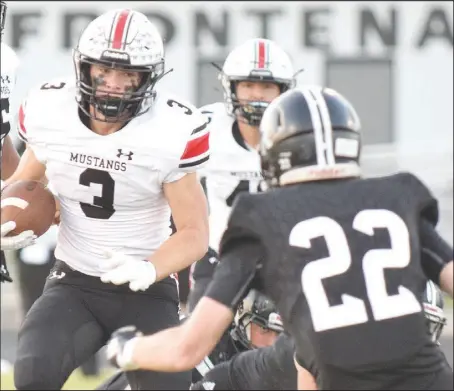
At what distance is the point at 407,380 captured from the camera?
3289 millimetres

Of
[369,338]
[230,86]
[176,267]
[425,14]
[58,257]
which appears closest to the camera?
[369,338]

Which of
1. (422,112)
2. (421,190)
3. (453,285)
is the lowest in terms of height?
(422,112)

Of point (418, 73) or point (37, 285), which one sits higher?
point (418, 73)

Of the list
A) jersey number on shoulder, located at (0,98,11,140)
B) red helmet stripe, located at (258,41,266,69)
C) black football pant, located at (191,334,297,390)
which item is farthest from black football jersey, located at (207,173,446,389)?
red helmet stripe, located at (258,41,266,69)

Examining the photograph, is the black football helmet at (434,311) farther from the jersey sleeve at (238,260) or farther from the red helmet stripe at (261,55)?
the red helmet stripe at (261,55)

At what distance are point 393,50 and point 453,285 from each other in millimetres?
7333

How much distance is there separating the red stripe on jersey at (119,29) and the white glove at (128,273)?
0.80 meters

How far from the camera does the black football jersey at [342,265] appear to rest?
324cm

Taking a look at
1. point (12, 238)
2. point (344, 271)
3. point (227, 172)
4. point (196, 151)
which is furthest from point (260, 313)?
point (344, 271)

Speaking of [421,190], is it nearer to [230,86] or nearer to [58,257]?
[58,257]

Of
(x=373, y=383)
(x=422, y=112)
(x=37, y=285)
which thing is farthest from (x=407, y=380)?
(x=422, y=112)

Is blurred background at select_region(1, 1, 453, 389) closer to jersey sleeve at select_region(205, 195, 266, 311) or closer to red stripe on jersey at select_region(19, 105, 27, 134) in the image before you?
red stripe on jersey at select_region(19, 105, 27, 134)

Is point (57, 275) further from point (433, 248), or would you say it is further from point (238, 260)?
point (433, 248)

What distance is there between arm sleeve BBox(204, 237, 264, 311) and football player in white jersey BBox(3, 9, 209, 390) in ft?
3.04
